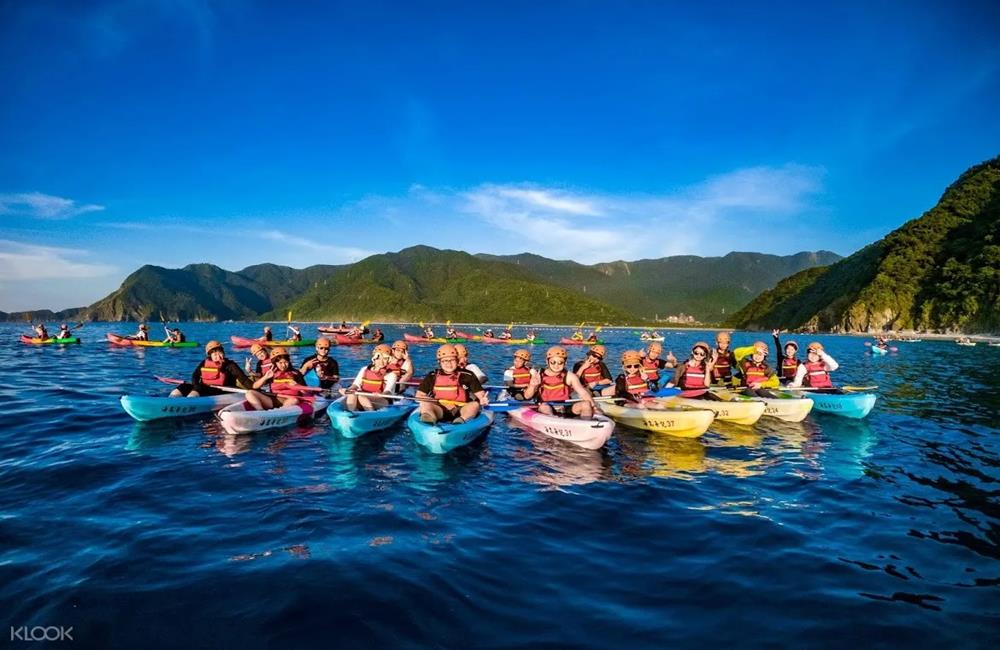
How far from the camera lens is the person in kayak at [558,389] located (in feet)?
43.0

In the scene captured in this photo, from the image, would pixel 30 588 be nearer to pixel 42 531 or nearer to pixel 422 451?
pixel 42 531

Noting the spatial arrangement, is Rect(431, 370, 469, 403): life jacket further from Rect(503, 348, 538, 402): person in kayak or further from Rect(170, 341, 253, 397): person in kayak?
Rect(170, 341, 253, 397): person in kayak

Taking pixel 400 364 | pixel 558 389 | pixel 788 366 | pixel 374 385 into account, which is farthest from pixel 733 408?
pixel 374 385

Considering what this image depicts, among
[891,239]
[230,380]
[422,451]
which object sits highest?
[891,239]

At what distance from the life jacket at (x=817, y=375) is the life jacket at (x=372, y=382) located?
14389 mm

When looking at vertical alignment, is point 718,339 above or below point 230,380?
above

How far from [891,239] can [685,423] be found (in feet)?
454

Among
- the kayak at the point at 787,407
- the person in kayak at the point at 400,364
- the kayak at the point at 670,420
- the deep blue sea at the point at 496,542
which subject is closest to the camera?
the deep blue sea at the point at 496,542

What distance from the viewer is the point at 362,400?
1423 cm

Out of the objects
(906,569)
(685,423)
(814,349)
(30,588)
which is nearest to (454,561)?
(30,588)

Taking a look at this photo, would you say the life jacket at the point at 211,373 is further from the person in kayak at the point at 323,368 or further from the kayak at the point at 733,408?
the kayak at the point at 733,408

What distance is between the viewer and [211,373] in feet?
52.5

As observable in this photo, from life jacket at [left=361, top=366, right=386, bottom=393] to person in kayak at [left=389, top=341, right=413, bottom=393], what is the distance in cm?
102

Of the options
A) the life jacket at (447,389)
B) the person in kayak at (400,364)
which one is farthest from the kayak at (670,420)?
the person in kayak at (400,364)
